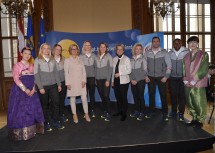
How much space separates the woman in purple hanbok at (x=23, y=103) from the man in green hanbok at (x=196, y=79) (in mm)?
2319

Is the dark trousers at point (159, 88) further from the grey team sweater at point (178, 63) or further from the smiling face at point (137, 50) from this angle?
the smiling face at point (137, 50)

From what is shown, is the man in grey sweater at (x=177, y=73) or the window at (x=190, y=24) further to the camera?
the window at (x=190, y=24)

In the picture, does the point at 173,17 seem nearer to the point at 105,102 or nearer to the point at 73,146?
the point at 105,102

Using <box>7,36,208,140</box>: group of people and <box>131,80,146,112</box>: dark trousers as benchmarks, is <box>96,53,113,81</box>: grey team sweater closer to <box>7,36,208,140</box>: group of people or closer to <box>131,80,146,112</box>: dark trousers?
<box>7,36,208,140</box>: group of people

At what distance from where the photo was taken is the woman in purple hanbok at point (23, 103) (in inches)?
137

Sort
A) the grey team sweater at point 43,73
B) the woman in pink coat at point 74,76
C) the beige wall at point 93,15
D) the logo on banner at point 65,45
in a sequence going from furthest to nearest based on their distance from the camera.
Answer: the beige wall at point 93,15 < the logo on banner at point 65,45 < the woman in pink coat at point 74,76 < the grey team sweater at point 43,73

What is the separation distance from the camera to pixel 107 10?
21.8ft

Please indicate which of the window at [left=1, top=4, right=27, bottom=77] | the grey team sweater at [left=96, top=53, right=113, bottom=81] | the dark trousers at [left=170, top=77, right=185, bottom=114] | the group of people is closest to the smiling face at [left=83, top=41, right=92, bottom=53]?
the group of people

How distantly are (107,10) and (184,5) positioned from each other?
2.15 metres

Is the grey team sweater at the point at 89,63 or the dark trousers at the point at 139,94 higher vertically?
the grey team sweater at the point at 89,63

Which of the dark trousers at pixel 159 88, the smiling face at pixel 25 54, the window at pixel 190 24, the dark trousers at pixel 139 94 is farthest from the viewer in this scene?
the window at pixel 190 24

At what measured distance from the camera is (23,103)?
139 inches

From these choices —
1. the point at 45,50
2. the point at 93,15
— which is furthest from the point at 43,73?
the point at 93,15

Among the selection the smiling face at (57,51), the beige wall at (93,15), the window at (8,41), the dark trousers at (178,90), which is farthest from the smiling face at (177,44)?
the window at (8,41)
